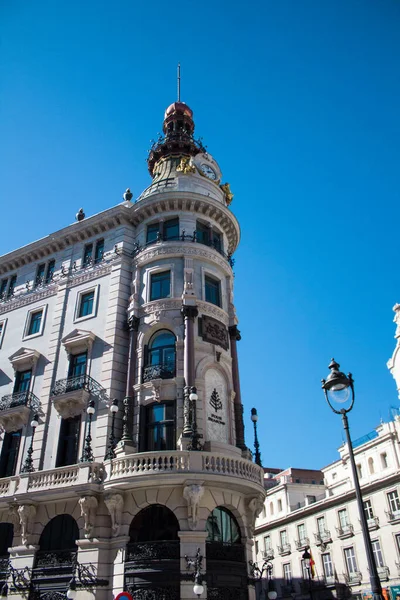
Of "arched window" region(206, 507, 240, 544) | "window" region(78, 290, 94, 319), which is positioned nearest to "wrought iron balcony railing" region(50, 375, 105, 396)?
"window" region(78, 290, 94, 319)

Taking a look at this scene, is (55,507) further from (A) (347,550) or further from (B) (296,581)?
(B) (296,581)

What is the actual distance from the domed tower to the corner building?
78mm

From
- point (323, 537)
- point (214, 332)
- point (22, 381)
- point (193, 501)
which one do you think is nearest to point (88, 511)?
point (193, 501)

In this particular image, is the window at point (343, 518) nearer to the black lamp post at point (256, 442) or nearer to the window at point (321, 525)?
the window at point (321, 525)

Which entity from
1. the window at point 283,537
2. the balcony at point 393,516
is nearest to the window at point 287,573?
the window at point 283,537

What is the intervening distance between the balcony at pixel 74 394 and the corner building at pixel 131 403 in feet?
0.27

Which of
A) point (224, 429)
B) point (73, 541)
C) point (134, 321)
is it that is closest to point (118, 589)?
point (73, 541)

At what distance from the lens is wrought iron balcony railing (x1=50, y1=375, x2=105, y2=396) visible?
92.7 feet

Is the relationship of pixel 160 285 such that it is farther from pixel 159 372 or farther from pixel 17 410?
Answer: pixel 17 410

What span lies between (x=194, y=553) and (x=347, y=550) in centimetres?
3211

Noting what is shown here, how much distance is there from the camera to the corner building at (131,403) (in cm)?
2294

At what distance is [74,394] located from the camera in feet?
92.2

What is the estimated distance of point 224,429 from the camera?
27422mm

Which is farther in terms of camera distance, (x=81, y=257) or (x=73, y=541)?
(x=81, y=257)
